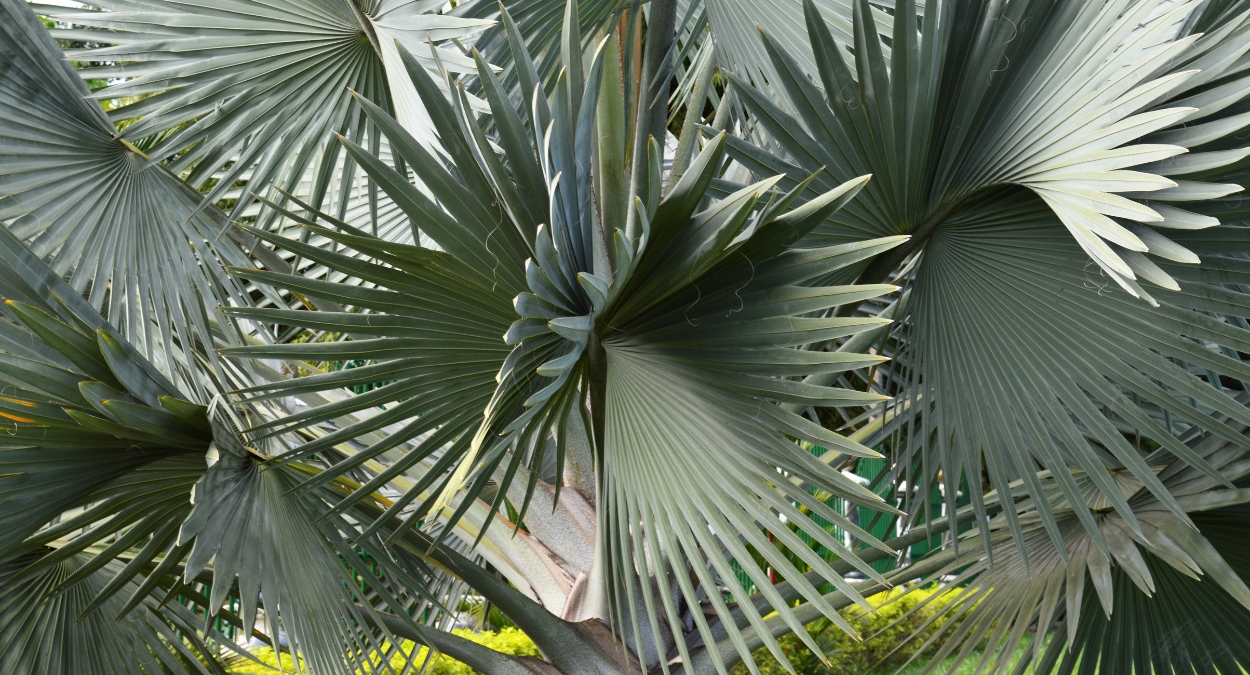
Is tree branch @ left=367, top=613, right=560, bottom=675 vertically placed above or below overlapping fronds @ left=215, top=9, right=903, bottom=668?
below

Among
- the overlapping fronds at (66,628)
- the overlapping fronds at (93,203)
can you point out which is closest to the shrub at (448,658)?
the overlapping fronds at (66,628)

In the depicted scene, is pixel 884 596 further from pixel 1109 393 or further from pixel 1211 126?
pixel 1211 126

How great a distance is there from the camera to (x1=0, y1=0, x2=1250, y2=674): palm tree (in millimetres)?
1079

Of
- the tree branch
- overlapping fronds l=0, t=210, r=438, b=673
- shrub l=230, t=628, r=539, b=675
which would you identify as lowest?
shrub l=230, t=628, r=539, b=675

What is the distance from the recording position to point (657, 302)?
3.89 ft

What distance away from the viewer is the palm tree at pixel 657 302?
1.08m

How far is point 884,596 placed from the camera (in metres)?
4.66

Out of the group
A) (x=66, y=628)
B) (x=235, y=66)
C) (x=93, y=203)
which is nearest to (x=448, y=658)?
(x=66, y=628)

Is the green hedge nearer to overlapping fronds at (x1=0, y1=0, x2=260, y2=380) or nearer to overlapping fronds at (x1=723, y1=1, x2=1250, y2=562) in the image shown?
overlapping fronds at (x1=0, y1=0, x2=260, y2=380)

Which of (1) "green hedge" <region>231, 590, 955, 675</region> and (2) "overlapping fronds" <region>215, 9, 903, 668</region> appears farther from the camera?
(1) "green hedge" <region>231, 590, 955, 675</region>

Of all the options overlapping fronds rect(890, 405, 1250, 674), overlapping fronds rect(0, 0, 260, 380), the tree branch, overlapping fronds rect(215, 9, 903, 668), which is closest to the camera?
overlapping fronds rect(215, 9, 903, 668)

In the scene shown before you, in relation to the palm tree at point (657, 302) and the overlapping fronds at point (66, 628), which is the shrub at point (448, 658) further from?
the palm tree at point (657, 302)

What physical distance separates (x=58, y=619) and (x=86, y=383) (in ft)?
2.51

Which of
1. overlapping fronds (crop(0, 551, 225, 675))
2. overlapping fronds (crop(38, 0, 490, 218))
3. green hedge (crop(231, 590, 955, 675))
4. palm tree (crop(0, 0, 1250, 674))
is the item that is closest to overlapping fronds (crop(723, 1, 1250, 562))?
palm tree (crop(0, 0, 1250, 674))
